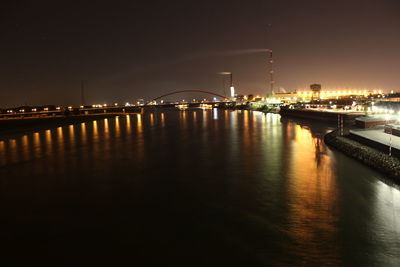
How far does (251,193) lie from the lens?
938 cm

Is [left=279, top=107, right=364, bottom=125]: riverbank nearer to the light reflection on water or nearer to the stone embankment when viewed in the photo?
the stone embankment

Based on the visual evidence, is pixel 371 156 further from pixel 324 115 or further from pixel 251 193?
pixel 324 115

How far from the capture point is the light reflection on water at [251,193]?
600 centimetres

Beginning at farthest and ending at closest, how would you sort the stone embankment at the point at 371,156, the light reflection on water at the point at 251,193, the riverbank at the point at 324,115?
the riverbank at the point at 324,115 → the stone embankment at the point at 371,156 → the light reflection on water at the point at 251,193

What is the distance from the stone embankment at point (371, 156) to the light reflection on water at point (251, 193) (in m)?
0.34

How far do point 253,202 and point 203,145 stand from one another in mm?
11531

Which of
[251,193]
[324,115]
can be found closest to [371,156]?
[251,193]

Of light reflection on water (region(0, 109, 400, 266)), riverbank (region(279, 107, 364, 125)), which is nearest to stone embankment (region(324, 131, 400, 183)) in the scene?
light reflection on water (region(0, 109, 400, 266))

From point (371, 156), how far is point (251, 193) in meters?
5.08

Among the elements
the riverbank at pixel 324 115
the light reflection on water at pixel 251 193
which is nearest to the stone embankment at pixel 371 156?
the light reflection on water at pixel 251 193

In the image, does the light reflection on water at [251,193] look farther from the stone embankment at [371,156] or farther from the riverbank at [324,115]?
the riverbank at [324,115]

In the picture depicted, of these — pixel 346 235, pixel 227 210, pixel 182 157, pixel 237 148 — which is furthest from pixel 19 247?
pixel 237 148

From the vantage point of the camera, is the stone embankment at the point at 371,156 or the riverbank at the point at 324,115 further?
the riverbank at the point at 324,115

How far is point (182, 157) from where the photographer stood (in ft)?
52.1
